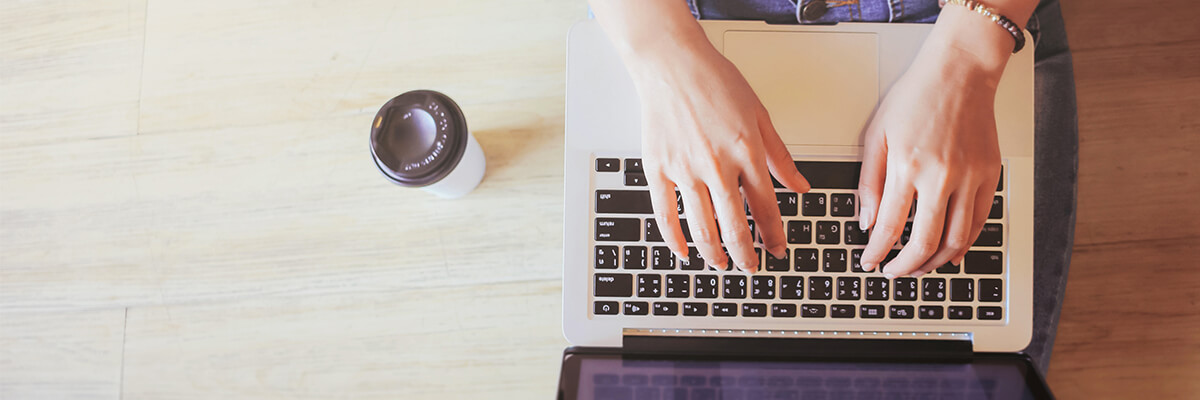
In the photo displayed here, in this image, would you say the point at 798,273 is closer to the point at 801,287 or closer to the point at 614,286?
the point at 801,287

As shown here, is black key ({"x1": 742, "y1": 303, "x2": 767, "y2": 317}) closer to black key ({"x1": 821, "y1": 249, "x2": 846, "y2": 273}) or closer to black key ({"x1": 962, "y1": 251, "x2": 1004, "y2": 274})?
black key ({"x1": 821, "y1": 249, "x2": 846, "y2": 273})

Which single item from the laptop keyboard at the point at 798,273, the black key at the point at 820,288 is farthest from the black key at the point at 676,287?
the black key at the point at 820,288

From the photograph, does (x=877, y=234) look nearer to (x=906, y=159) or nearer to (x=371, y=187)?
(x=906, y=159)

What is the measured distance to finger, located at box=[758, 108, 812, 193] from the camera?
0.49 meters

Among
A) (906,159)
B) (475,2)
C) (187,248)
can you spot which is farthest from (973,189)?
(187,248)

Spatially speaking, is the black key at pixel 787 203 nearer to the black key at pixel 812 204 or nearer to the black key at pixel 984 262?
the black key at pixel 812 204

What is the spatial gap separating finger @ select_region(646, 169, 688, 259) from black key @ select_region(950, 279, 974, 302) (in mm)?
220

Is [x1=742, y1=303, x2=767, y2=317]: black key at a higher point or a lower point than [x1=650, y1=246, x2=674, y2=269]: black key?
lower

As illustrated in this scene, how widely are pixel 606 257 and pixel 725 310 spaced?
105mm

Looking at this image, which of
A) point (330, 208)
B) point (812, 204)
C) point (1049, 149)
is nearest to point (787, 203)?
point (812, 204)

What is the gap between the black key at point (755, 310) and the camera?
0.53m

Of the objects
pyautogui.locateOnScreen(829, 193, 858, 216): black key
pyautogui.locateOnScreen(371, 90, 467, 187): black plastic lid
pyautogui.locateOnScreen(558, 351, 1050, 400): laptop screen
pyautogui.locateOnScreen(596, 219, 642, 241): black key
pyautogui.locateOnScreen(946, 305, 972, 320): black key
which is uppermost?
pyautogui.locateOnScreen(371, 90, 467, 187): black plastic lid

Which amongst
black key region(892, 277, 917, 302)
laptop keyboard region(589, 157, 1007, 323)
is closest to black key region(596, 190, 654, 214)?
laptop keyboard region(589, 157, 1007, 323)

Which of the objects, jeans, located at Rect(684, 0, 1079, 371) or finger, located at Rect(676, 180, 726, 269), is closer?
finger, located at Rect(676, 180, 726, 269)
